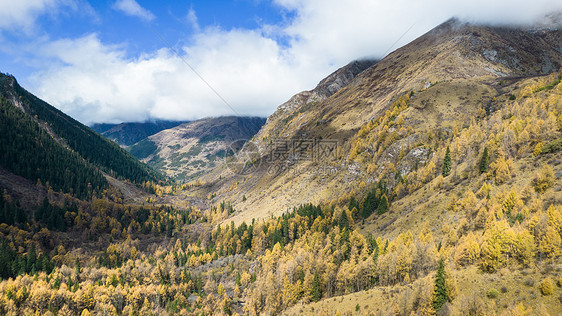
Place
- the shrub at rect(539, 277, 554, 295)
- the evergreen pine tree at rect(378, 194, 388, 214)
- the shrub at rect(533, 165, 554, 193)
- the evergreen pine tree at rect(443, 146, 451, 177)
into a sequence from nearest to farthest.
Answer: the shrub at rect(539, 277, 554, 295), the shrub at rect(533, 165, 554, 193), the evergreen pine tree at rect(443, 146, 451, 177), the evergreen pine tree at rect(378, 194, 388, 214)

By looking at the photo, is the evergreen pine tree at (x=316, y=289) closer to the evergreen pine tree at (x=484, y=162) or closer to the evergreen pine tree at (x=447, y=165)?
the evergreen pine tree at (x=484, y=162)

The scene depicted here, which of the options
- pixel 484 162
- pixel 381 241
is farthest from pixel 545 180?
pixel 381 241

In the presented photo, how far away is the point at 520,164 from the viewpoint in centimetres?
8956

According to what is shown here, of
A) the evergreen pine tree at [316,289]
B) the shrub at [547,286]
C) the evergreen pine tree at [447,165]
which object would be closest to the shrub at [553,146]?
the evergreen pine tree at [447,165]

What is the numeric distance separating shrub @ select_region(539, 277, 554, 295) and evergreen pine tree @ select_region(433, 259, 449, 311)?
17.2 metres

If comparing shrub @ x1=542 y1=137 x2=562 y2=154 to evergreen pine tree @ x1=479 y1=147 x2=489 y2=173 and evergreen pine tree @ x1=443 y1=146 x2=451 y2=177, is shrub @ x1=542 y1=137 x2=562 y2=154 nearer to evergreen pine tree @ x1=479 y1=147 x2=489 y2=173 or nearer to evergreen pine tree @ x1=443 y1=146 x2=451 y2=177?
evergreen pine tree @ x1=479 y1=147 x2=489 y2=173

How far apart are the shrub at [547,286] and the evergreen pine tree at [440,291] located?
1719 centimetres

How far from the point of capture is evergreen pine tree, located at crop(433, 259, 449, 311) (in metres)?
61.2

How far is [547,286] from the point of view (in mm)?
48812

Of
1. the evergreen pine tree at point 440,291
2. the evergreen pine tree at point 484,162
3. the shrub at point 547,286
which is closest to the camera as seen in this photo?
the shrub at point 547,286

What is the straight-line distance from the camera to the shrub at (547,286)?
48.4 meters

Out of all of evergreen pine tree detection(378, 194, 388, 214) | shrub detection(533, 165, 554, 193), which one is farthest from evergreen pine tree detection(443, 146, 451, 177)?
shrub detection(533, 165, 554, 193)

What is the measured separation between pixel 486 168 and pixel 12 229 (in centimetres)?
23981

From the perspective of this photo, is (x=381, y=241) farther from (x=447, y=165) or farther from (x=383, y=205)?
(x=447, y=165)
